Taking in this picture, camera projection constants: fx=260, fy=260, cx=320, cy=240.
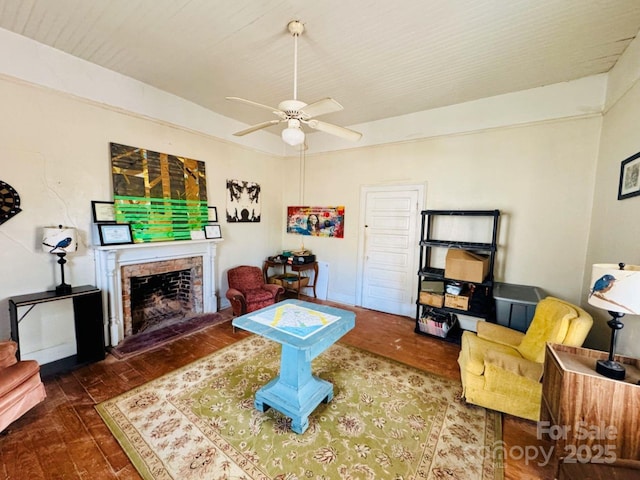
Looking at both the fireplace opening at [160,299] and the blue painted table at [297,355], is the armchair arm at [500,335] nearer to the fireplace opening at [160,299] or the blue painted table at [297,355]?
the blue painted table at [297,355]

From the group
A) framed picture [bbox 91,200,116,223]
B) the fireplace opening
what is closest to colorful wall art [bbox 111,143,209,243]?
framed picture [bbox 91,200,116,223]

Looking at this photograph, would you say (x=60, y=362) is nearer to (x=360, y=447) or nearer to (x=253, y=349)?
(x=253, y=349)

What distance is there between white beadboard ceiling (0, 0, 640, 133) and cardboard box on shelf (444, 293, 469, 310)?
100 inches

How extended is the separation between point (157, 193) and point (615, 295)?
431 cm

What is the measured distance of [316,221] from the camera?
5.02m

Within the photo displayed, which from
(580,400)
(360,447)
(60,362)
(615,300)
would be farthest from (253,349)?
(615,300)

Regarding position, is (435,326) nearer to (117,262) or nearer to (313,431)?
(313,431)

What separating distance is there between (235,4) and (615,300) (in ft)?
10.1

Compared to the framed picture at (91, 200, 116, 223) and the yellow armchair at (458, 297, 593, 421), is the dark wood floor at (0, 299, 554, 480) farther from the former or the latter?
the framed picture at (91, 200, 116, 223)

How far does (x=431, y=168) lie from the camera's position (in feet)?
12.5

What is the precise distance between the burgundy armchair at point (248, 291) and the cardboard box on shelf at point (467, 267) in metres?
2.46

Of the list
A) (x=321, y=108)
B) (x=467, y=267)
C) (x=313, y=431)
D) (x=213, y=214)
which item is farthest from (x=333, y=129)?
(x=213, y=214)

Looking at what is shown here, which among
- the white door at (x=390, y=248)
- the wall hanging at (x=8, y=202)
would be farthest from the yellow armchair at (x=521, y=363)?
the wall hanging at (x=8, y=202)

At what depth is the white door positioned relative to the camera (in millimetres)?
4047
